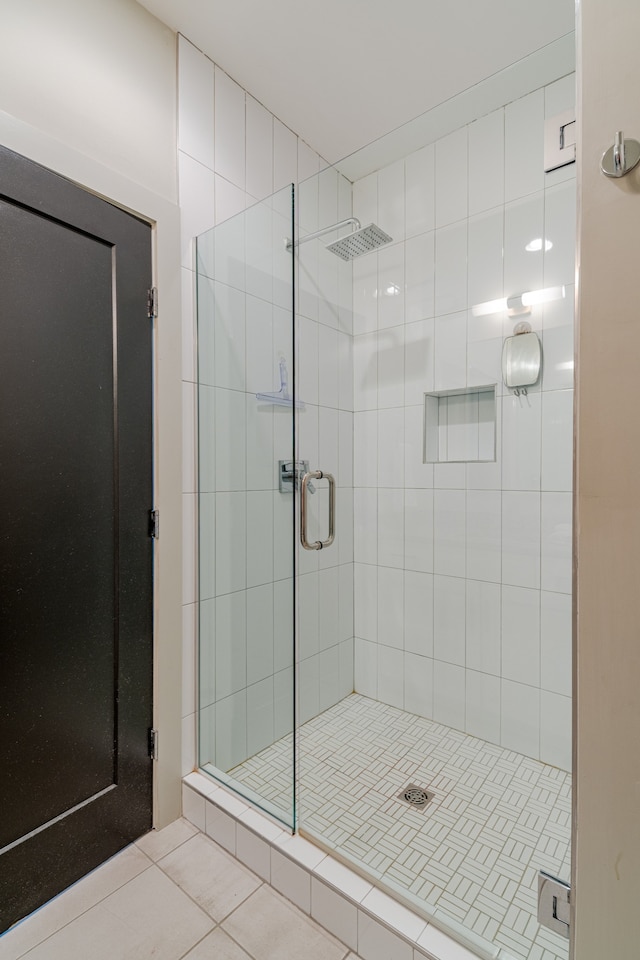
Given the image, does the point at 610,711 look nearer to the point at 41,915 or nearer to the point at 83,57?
the point at 41,915

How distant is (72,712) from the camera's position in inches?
51.9

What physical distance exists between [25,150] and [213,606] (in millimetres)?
1444

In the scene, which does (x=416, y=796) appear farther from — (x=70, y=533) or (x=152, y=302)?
(x=152, y=302)

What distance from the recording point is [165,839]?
4.88ft

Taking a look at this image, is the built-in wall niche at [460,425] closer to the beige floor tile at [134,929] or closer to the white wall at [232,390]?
the white wall at [232,390]

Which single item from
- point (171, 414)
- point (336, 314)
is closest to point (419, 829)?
point (171, 414)

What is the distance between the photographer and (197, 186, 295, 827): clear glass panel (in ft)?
5.10

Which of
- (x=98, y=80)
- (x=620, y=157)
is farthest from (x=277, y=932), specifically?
(x=98, y=80)

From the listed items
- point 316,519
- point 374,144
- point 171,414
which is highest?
point 374,144

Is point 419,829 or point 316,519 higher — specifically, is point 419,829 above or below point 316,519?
below

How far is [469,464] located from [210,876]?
5.54 feet

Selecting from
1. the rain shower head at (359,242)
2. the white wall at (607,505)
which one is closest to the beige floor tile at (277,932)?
the white wall at (607,505)

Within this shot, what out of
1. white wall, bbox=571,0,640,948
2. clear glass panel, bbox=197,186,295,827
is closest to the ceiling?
clear glass panel, bbox=197,186,295,827

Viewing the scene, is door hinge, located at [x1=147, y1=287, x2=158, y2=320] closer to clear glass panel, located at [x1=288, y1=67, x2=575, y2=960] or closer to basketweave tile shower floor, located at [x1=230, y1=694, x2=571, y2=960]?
clear glass panel, located at [x1=288, y1=67, x2=575, y2=960]
